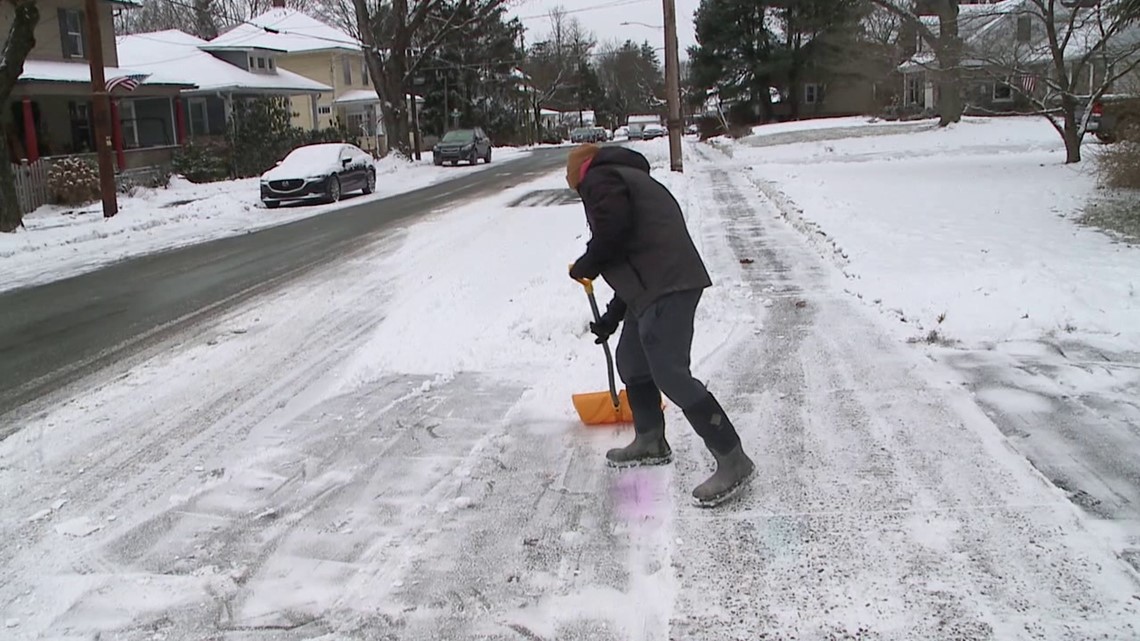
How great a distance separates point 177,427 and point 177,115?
1230 inches

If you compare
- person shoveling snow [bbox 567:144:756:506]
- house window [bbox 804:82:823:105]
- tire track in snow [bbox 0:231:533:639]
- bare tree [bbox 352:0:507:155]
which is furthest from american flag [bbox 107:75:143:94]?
house window [bbox 804:82:823:105]

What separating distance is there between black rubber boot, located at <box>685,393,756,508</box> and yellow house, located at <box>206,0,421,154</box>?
4709 centimetres

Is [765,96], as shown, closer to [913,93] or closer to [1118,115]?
[913,93]

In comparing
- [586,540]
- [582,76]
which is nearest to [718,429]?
[586,540]

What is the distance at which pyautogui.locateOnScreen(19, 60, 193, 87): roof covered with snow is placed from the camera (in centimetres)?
2653

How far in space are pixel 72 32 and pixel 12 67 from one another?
15002 mm

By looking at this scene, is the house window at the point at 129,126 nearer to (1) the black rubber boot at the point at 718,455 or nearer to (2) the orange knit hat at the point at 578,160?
(2) the orange knit hat at the point at 578,160

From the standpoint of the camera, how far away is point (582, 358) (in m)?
6.90

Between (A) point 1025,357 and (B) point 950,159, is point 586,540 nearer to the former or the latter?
(A) point 1025,357

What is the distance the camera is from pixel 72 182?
22328 mm

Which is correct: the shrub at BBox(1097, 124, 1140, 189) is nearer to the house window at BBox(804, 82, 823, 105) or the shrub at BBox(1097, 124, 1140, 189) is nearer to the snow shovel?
the snow shovel

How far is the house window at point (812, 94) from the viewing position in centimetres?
6242

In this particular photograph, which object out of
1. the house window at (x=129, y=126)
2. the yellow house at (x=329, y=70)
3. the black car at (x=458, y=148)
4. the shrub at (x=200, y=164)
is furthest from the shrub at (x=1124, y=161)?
the yellow house at (x=329, y=70)

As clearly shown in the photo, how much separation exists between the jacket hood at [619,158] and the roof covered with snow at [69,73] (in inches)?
935
